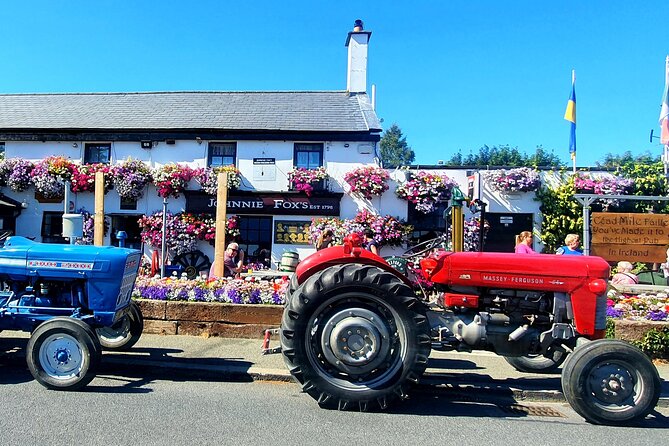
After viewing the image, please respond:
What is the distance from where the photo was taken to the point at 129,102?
16172 millimetres

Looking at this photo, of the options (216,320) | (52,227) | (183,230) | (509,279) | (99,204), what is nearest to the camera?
(509,279)

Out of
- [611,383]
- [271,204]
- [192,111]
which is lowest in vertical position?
[611,383]

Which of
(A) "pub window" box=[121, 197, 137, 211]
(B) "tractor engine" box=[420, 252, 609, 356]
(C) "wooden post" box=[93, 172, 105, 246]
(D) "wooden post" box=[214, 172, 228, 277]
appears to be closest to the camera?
(B) "tractor engine" box=[420, 252, 609, 356]

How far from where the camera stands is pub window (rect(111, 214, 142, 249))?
13.7 metres

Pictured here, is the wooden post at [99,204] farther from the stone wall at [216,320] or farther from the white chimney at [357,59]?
the white chimney at [357,59]

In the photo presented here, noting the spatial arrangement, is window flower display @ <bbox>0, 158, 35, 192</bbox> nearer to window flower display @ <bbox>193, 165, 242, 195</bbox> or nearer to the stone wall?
window flower display @ <bbox>193, 165, 242, 195</bbox>

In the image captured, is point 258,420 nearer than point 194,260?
Yes

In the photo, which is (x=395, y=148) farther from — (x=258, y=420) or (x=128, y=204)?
(x=258, y=420)

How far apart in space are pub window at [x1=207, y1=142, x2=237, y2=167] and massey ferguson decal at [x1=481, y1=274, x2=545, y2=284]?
1052cm

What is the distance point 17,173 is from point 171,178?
176 inches

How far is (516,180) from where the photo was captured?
12.2 m

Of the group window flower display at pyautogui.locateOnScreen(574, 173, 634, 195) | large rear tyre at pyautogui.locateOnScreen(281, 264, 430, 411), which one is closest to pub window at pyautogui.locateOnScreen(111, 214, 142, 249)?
large rear tyre at pyautogui.locateOnScreen(281, 264, 430, 411)

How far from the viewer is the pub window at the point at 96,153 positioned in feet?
45.7

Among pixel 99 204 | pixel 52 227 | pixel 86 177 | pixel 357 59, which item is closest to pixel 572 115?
pixel 357 59
